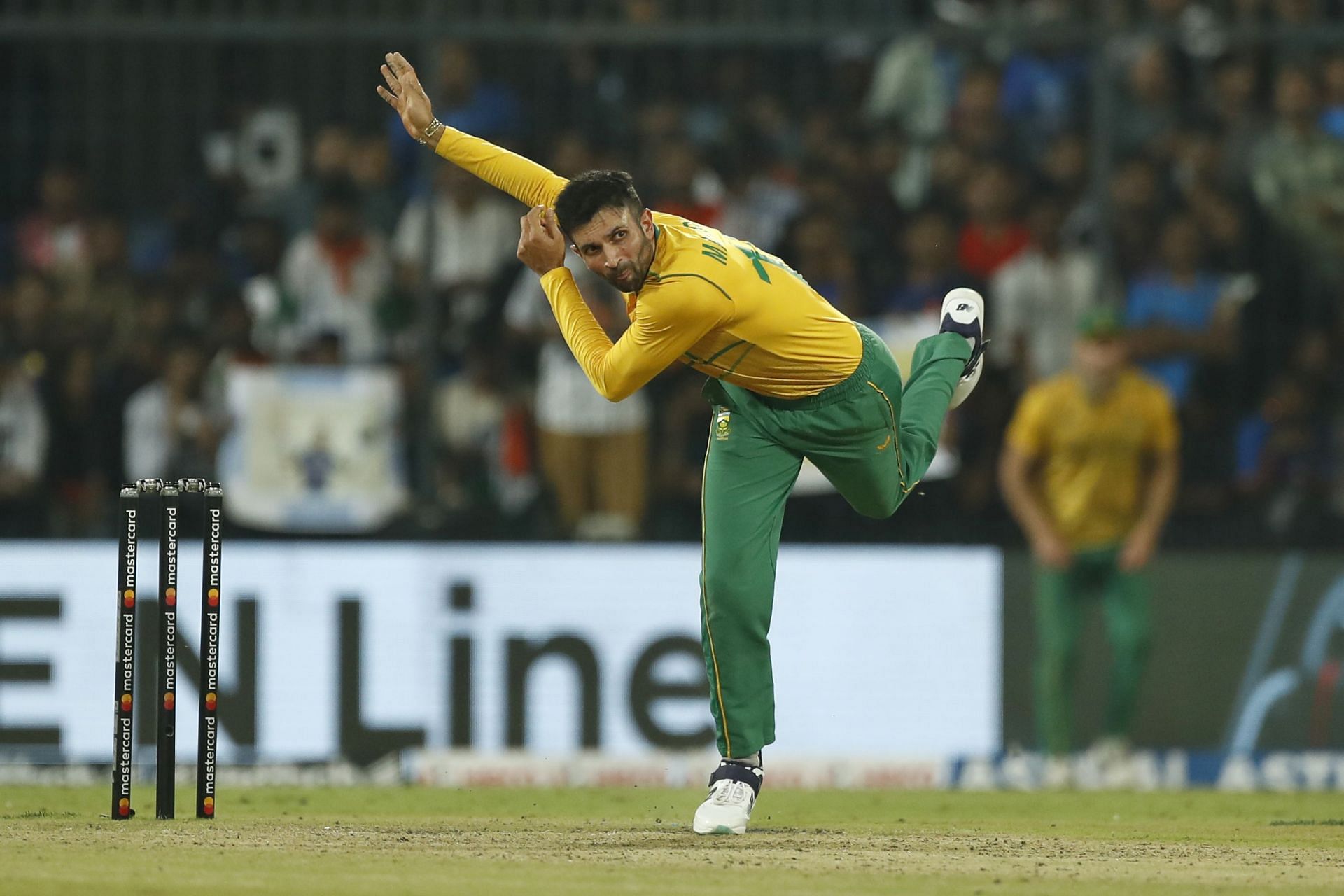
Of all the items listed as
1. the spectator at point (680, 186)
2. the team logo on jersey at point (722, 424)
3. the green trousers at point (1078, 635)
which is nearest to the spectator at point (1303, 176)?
the green trousers at point (1078, 635)

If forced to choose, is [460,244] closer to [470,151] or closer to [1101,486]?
[1101,486]

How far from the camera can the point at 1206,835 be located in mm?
8125

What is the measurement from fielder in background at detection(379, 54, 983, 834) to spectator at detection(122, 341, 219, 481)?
4.07 meters

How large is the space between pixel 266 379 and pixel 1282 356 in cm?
562

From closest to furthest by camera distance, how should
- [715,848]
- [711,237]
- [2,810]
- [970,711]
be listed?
[715,848] → [711,237] → [2,810] → [970,711]

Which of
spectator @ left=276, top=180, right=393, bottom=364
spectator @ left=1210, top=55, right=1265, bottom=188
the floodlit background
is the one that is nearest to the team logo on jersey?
the floodlit background

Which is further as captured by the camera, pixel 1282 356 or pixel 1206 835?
pixel 1282 356

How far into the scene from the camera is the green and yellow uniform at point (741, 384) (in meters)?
7.19

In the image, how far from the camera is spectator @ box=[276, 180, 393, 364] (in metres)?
11.6

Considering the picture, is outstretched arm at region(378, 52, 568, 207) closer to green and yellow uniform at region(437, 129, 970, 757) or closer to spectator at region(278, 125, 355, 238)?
green and yellow uniform at region(437, 129, 970, 757)

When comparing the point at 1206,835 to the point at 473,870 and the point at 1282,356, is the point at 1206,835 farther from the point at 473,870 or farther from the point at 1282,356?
the point at 1282,356

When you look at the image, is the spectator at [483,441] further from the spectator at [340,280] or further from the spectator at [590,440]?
the spectator at [340,280]

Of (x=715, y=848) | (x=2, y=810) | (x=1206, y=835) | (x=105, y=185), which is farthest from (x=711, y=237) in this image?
(x=105, y=185)

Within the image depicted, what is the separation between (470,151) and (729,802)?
2583 millimetres
